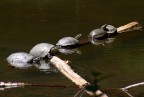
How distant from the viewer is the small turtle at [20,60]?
10.4 meters

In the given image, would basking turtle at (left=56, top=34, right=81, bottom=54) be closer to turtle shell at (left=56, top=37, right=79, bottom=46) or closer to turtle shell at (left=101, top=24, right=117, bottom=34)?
turtle shell at (left=56, top=37, right=79, bottom=46)

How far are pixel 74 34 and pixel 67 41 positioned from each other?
1417 millimetres

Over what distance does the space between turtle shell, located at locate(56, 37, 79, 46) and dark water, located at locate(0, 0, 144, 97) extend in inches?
11.4

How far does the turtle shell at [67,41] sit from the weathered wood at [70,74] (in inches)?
39.4

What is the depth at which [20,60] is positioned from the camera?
34.4 feet

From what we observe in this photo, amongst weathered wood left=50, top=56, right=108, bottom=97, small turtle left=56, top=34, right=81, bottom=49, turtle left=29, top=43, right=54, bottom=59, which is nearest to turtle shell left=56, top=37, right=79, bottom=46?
small turtle left=56, top=34, right=81, bottom=49

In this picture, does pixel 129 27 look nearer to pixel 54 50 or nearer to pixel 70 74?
pixel 54 50

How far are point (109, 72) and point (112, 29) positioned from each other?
129 inches

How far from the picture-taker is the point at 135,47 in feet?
39.0

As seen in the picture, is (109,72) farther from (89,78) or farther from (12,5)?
(12,5)

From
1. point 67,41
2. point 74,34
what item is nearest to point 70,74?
point 67,41

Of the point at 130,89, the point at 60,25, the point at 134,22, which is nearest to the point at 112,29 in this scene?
the point at 134,22

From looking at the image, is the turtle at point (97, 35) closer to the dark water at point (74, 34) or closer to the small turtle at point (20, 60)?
the dark water at point (74, 34)

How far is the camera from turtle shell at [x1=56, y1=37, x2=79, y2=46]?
1164 centimetres
